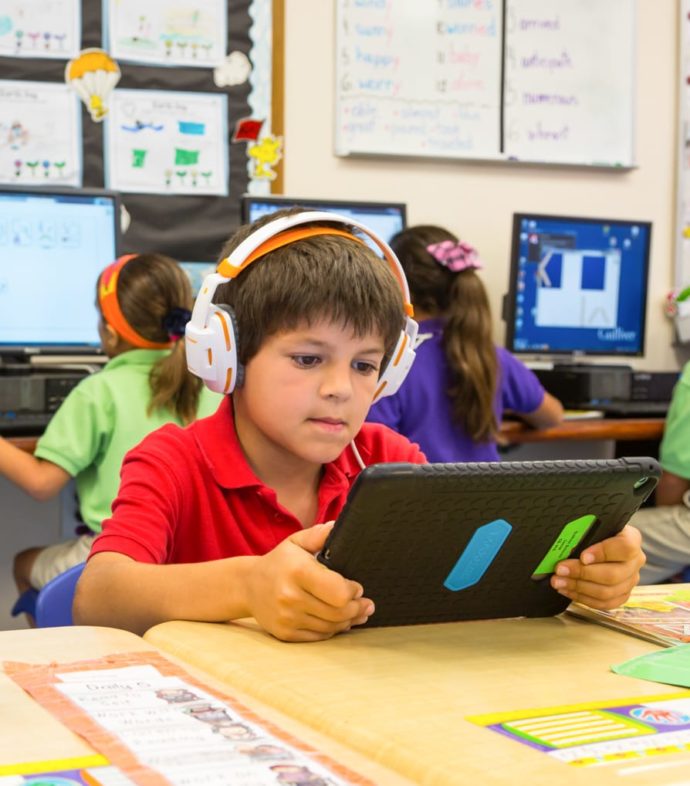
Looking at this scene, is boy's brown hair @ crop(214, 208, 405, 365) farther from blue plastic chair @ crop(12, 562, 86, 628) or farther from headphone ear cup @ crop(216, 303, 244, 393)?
blue plastic chair @ crop(12, 562, 86, 628)

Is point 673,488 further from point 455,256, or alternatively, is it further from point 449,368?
point 455,256

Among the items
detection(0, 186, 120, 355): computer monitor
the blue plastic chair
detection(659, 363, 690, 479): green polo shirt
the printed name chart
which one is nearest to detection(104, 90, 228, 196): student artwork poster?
detection(0, 186, 120, 355): computer monitor

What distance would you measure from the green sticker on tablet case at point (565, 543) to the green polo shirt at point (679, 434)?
1805mm

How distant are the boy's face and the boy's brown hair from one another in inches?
0.6

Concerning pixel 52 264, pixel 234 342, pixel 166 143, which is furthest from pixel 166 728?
pixel 166 143

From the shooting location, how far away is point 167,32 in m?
3.17

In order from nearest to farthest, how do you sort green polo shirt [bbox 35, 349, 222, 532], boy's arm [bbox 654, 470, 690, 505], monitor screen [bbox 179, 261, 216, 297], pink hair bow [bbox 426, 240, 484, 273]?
green polo shirt [bbox 35, 349, 222, 532]
pink hair bow [bbox 426, 240, 484, 273]
boy's arm [bbox 654, 470, 690, 505]
monitor screen [bbox 179, 261, 216, 297]

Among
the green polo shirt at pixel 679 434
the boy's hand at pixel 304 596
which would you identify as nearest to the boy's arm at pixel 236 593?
the boy's hand at pixel 304 596

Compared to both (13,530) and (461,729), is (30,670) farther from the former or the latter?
(13,530)

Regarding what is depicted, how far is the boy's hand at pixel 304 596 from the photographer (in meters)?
0.95

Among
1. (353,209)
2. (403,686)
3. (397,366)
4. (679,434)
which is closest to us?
(403,686)

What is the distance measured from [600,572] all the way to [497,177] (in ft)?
8.56

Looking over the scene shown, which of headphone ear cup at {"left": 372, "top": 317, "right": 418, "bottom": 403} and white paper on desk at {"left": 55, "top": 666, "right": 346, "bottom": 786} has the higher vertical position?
headphone ear cup at {"left": 372, "top": 317, "right": 418, "bottom": 403}

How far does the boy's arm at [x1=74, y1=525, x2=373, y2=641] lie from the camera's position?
952mm
